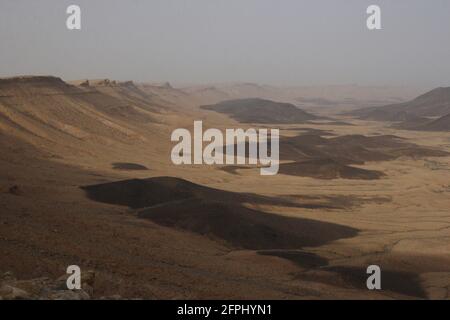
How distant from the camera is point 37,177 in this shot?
2191cm

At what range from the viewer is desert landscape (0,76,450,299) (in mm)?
10141

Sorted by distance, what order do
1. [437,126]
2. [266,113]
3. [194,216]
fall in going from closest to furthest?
[194,216] → [437,126] → [266,113]

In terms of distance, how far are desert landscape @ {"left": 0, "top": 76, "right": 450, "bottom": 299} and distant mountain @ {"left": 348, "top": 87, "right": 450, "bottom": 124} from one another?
144ft

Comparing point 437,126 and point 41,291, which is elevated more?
point 41,291

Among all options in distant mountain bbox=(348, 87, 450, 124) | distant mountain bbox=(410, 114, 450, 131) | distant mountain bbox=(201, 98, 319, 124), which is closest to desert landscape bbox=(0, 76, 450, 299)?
distant mountain bbox=(410, 114, 450, 131)

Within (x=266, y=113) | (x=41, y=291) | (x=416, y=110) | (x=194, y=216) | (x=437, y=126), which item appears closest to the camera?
(x=41, y=291)

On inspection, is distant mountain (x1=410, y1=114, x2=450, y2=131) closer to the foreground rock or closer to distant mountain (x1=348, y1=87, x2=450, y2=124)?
distant mountain (x1=348, y1=87, x2=450, y2=124)

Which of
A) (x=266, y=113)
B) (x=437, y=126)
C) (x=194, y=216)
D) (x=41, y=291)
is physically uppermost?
(x=266, y=113)

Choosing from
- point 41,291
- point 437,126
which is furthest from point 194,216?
point 437,126

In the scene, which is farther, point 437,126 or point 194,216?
point 437,126

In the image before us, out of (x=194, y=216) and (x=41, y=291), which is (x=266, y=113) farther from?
→ (x=41, y=291)

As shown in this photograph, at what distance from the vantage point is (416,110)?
98.6 m

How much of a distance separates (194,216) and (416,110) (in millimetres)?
90270
